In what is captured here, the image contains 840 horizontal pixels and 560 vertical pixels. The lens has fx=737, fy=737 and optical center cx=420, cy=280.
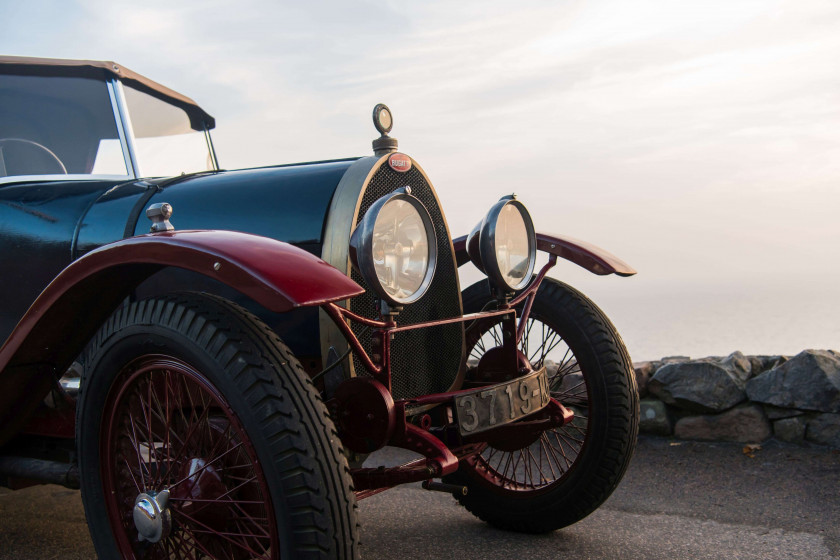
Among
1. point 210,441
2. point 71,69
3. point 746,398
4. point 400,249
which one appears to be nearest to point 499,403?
point 400,249

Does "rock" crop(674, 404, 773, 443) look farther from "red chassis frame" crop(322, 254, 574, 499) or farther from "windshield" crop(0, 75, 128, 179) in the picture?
"windshield" crop(0, 75, 128, 179)

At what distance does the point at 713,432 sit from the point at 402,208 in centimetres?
259

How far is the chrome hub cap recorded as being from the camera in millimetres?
1905

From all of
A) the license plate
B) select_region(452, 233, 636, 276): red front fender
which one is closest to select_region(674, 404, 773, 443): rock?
select_region(452, 233, 636, 276): red front fender

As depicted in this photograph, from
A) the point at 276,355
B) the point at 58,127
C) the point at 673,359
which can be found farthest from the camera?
the point at 673,359

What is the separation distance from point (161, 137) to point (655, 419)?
9.89ft

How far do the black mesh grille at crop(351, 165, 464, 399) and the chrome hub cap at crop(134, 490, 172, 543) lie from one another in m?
0.65

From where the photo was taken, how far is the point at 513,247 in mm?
2480

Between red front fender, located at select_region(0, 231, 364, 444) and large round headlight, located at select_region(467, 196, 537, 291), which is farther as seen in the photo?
large round headlight, located at select_region(467, 196, 537, 291)

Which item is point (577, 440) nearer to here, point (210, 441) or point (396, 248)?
point (396, 248)

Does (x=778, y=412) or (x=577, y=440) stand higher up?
(x=577, y=440)

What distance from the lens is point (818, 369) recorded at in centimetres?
371

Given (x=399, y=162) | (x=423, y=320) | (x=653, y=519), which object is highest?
(x=399, y=162)

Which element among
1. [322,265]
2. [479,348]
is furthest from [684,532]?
[322,265]
